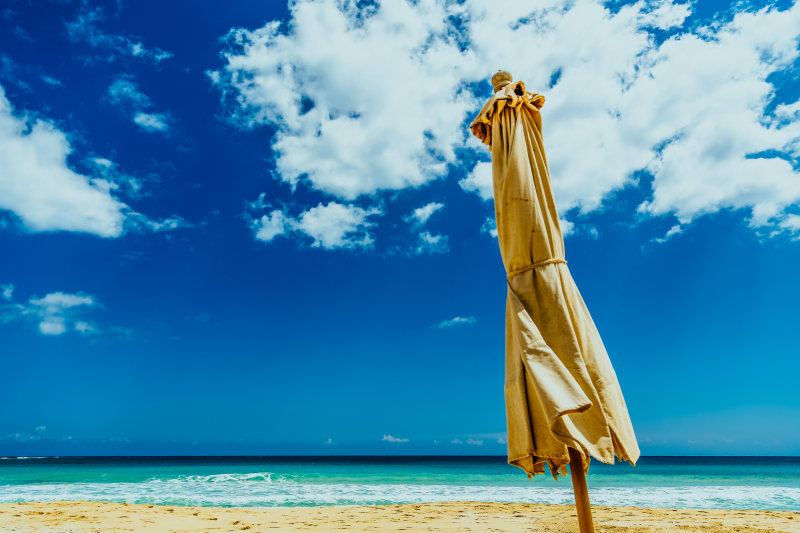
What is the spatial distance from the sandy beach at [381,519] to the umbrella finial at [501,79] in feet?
20.6

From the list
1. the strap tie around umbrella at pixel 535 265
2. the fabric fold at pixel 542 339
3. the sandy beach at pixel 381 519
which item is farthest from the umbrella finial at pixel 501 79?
the sandy beach at pixel 381 519

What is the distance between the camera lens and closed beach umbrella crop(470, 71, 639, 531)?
8.88 feet

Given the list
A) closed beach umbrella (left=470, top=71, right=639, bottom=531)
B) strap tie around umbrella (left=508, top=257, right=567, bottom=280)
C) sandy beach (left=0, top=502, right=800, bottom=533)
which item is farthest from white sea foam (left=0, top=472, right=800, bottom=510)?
strap tie around umbrella (left=508, top=257, right=567, bottom=280)

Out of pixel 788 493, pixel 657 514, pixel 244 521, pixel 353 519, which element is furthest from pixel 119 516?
pixel 788 493

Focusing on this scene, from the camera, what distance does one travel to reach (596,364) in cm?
304

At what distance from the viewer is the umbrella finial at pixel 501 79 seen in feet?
12.7

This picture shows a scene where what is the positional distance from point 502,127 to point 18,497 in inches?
794

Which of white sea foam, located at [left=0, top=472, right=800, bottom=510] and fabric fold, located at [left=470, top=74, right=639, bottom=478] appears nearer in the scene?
fabric fold, located at [left=470, top=74, right=639, bottom=478]

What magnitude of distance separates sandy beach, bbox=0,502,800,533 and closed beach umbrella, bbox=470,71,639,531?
5.12m

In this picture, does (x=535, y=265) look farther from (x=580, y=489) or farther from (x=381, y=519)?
(x=381, y=519)

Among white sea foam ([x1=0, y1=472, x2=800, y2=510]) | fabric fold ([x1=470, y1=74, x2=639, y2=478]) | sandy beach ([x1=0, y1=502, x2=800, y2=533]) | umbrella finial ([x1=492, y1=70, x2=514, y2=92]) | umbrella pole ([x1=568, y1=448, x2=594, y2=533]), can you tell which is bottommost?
white sea foam ([x1=0, y1=472, x2=800, y2=510])

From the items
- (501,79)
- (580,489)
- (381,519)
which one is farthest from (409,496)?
(501,79)

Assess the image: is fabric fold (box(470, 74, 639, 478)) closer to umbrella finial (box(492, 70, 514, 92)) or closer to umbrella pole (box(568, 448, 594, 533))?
umbrella pole (box(568, 448, 594, 533))

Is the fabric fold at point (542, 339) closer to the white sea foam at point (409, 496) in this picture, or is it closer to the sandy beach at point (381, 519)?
the sandy beach at point (381, 519)
